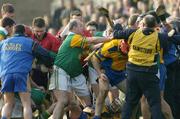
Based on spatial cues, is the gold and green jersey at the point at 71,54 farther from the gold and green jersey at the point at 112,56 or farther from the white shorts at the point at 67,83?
the gold and green jersey at the point at 112,56

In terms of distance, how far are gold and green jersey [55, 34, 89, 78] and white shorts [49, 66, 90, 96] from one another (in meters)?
0.09

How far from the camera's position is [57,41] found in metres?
19.1

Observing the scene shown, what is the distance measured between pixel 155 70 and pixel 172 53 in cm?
149

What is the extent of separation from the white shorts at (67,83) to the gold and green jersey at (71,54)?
9 centimetres

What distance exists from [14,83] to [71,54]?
4.22 ft

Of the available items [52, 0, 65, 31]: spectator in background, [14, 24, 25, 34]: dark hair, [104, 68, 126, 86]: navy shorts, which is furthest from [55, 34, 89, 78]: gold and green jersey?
[52, 0, 65, 31]: spectator in background

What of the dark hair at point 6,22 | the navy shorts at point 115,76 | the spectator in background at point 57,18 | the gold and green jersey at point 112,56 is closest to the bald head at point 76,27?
the gold and green jersey at point 112,56

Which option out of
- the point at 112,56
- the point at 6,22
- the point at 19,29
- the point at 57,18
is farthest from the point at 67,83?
the point at 57,18

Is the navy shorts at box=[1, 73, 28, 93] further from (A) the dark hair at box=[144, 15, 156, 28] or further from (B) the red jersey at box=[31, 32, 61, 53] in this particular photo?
(A) the dark hair at box=[144, 15, 156, 28]

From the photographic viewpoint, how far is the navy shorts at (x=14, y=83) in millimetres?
17641

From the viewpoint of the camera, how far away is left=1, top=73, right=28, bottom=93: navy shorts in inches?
695

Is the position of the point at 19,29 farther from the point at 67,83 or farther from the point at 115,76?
the point at 115,76

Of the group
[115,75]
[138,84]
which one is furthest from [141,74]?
[115,75]

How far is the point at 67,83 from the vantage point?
18297mm
